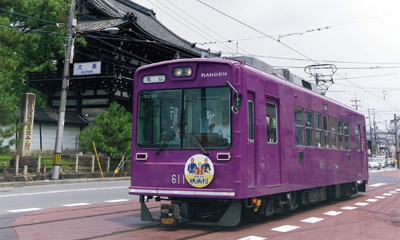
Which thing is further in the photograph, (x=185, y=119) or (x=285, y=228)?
(x=285, y=228)

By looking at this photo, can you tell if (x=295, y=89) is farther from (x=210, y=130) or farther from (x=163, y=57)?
(x=163, y=57)

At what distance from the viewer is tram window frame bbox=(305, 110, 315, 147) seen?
985 cm

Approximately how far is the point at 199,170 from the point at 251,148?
984 mm

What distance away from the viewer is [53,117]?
2541 centimetres

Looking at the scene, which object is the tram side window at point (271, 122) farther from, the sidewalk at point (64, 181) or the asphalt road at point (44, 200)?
the sidewalk at point (64, 181)

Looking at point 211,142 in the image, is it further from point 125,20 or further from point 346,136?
point 125,20

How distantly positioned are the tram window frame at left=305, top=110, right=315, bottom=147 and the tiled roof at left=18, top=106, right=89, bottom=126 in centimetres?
1798

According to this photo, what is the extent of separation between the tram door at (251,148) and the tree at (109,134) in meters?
16.6

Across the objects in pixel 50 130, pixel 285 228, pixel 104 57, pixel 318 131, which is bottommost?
pixel 285 228

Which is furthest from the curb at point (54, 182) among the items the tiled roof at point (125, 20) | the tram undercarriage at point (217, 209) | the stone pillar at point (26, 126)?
the tram undercarriage at point (217, 209)

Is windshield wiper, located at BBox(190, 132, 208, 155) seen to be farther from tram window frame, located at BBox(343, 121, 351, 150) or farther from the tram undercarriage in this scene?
tram window frame, located at BBox(343, 121, 351, 150)

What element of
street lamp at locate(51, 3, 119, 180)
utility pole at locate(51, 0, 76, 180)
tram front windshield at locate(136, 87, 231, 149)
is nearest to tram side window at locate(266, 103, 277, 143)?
tram front windshield at locate(136, 87, 231, 149)

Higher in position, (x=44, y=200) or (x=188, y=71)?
(x=188, y=71)

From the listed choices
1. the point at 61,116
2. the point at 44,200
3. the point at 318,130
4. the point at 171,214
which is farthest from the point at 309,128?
the point at 61,116
